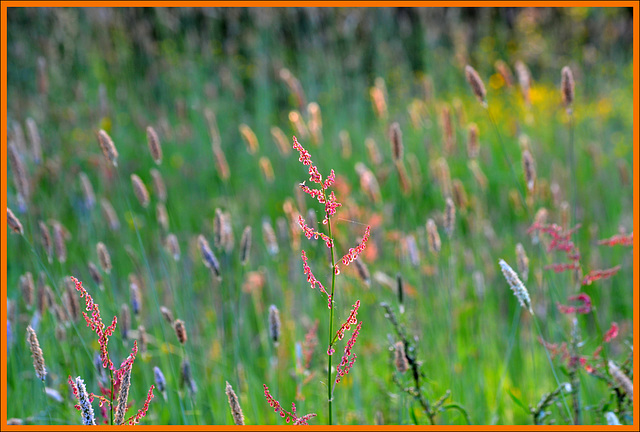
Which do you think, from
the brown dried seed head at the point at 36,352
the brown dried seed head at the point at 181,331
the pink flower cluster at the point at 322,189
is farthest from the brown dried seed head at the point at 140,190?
the pink flower cluster at the point at 322,189

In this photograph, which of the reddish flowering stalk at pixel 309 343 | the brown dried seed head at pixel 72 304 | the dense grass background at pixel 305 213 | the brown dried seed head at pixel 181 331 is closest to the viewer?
the brown dried seed head at pixel 181 331

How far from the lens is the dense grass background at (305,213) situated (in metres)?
1.85

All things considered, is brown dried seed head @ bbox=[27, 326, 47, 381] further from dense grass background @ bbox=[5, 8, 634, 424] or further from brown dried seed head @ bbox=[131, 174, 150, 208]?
brown dried seed head @ bbox=[131, 174, 150, 208]

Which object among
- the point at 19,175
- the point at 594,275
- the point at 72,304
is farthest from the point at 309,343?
the point at 19,175

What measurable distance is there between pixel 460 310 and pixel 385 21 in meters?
3.66

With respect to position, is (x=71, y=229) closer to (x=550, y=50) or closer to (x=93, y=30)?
(x=93, y=30)

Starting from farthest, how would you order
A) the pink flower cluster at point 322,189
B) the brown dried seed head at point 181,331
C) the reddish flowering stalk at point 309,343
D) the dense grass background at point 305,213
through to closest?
the dense grass background at point 305,213
the reddish flowering stalk at point 309,343
the brown dried seed head at point 181,331
the pink flower cluster at point 322,189

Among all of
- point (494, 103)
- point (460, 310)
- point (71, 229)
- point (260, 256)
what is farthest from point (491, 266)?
point (494, 103)

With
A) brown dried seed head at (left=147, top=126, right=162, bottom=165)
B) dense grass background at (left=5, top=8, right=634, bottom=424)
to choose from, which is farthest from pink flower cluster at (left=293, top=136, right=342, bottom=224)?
brown dried seed head at (left=147, top=126, right=162, bottom=165)

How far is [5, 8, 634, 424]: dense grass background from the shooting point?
1851 millimetres

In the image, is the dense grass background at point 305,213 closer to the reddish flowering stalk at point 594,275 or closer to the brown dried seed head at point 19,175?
the reddish flowering stalk at point 594,275

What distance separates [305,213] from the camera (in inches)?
82.6

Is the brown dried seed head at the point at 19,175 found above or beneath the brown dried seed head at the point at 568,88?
beneath

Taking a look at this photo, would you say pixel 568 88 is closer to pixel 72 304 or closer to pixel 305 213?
pixel 305 213
